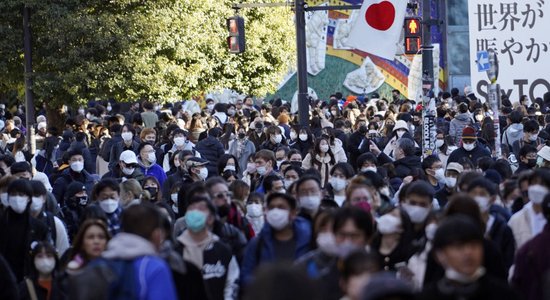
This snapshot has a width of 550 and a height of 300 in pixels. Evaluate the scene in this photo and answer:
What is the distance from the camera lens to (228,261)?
34.3 feet

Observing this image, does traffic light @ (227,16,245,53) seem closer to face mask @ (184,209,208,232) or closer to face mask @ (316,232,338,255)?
face mask @ (184,209,208,232)

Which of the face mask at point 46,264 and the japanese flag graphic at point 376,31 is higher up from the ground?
the japanese flag graphic at point 376,31

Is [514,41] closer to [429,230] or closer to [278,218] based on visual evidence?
[278,218]

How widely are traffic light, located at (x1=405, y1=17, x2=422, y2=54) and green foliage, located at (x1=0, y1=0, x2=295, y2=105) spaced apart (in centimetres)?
602

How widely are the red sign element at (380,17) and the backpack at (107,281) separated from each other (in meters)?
16.4

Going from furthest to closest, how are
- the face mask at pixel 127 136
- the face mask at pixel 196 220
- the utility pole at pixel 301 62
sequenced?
1. the utility pole at pixel 301 62
2. the face mask at pixel 127 136
3. the face mask at pixel 196 220

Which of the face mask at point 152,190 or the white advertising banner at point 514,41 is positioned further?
the white advertising banner at point 514,41

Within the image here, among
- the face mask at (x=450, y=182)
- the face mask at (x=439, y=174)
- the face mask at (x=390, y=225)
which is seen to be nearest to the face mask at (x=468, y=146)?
the face mask at (x=439, y=174)

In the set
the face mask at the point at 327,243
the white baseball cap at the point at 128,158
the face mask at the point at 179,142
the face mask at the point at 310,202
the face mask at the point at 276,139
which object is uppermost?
the face mask at the point at 327,243

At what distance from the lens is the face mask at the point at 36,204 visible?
520 inches

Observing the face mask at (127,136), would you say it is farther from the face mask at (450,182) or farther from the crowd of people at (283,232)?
the face mask at (450,182)

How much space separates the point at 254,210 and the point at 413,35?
13.2 metres

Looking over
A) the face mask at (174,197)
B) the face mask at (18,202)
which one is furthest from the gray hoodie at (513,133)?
the face mask at (18,202)

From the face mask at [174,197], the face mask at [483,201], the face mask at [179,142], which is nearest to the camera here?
the face mask at [483,201]
